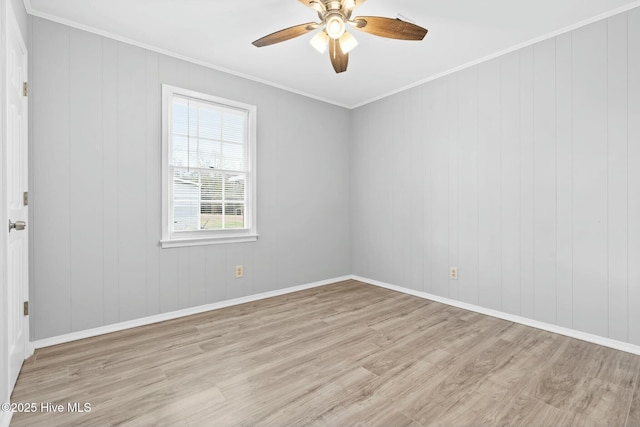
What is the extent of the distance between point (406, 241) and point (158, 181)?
287 cm

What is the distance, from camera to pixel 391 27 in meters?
2.15

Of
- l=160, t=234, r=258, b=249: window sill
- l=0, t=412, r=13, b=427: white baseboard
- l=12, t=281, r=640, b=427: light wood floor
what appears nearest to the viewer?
l=0, t=412, r=13, b=427: white baseboard

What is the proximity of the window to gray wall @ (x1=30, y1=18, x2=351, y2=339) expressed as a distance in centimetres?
9

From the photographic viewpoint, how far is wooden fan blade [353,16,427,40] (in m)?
2.10

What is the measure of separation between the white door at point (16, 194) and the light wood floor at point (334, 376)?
27 centimetres

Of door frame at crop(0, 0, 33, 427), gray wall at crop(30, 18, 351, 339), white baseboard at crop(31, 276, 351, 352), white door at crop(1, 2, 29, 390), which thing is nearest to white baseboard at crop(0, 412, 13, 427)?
door frame at crop(0, 0, 33, 427)

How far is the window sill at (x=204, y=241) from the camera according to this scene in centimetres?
305

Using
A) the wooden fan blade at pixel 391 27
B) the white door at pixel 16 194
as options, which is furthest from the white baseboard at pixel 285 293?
the wooden fan blade at pixel 391 27

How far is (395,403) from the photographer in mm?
1748

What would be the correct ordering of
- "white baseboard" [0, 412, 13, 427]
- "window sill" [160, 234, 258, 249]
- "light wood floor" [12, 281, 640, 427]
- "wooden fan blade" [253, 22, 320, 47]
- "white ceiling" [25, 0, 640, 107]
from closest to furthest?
"white baseboard" [0, 412, 13, 427] → "light wood floor" [12, 281, 640, 427] → "wooden fan blade" [253, 22, 320, 47] → "white ceiling" [25, 0, 640, 107] → "window sill" [160, 234, 258, 249]

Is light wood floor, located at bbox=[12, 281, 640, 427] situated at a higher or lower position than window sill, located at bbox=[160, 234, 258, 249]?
lower

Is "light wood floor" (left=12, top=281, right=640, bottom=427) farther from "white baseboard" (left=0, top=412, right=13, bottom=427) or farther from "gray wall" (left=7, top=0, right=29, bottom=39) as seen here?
"gray wall" (left=7, top=0, right=29, bottom=39)

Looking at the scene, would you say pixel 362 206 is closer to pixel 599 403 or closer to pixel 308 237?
pixel 308 237

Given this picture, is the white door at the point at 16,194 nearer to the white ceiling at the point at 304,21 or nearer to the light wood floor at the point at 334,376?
the light wood floor at the point at 334,376
